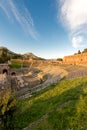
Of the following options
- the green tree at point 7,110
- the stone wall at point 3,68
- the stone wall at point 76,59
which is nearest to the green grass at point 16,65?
the stone wall at point 3,68

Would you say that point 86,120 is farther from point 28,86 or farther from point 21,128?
point 28,86

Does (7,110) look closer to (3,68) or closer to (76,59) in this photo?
(3,68)

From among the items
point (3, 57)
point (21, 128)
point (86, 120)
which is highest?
point (3, 57)

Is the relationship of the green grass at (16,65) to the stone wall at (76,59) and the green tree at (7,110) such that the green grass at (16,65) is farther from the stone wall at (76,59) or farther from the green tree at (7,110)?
the green tree at (7,110)

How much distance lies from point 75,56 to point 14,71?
23.5m

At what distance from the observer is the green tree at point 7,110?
17.4 meters

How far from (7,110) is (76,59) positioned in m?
53.1

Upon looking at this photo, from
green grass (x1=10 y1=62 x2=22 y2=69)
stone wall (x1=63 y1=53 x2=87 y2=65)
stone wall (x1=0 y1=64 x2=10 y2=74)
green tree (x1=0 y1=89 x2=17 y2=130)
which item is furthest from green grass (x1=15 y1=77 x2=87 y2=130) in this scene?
green grass (x1=10 y1=62 x2=22 y2=69)

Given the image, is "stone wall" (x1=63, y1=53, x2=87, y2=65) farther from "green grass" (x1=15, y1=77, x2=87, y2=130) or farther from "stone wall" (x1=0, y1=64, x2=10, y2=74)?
"green grass" (x1=15, y1=77, x2=87, y2=130)

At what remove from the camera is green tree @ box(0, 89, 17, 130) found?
1738 cm

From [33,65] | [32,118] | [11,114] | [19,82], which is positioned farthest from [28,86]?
[33,65]

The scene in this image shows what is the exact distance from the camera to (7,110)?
1753 cm

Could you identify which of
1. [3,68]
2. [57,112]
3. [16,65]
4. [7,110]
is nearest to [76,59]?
[16,65]

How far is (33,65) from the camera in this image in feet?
229
